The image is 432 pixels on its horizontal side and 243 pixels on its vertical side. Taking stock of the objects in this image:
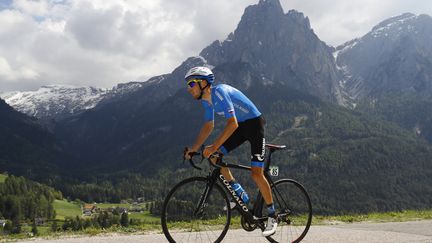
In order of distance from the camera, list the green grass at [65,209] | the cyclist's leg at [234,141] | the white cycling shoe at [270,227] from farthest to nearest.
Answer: the green grass at [65,209] < the cyclist's leg at [234,141] < the white cycling shoe at [270,227]

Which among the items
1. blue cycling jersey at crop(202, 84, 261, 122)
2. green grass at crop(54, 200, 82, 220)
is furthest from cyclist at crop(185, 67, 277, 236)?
green grass at crop(54, 200, 82, 220)

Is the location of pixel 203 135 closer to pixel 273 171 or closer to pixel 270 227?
pixel 273 171

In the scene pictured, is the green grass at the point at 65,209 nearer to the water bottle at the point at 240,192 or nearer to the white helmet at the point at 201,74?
the water bottle at the point at 240,192

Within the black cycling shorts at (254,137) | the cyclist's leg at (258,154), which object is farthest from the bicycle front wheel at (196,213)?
the black cycling shorts at (254,137)

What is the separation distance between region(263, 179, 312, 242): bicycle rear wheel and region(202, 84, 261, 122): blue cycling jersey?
1.94 meters

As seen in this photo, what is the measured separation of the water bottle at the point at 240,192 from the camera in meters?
9.72

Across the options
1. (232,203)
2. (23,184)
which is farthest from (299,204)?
(23,184)

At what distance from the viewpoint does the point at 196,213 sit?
988 centimetres

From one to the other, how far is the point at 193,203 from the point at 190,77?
259 centimetres

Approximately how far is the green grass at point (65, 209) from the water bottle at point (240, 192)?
134960mm

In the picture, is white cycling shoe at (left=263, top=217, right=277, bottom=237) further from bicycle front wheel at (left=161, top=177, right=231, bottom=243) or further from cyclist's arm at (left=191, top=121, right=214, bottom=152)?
cyclist's arm at (left=191, top=121, right=214, bottom=152)

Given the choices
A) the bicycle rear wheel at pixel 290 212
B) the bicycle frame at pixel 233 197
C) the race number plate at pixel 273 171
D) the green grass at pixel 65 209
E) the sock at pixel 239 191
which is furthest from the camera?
the green grass at pixel 65 209

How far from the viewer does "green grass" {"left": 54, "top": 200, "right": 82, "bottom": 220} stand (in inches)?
5510

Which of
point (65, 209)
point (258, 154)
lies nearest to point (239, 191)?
point (258, 154)
